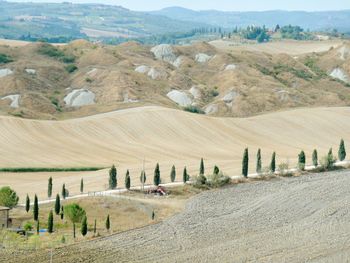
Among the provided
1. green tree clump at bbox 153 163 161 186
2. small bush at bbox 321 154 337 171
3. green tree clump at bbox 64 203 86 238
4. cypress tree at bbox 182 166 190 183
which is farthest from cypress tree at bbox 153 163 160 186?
small bush at bbox 321 154 337 171

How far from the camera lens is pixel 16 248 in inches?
2405

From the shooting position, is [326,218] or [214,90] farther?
[214,90]

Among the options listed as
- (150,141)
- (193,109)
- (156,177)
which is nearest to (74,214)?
(156,177)

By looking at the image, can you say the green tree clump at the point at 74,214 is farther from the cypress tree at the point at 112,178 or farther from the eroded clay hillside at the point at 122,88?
the eroded clay hillside at the point at 122,88

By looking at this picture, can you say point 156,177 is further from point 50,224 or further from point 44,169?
point 44,169

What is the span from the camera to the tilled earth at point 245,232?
2394 inches

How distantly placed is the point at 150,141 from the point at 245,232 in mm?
59221

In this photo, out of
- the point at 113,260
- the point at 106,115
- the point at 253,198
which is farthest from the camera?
the point at 106,115

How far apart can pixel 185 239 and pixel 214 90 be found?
4708 inches

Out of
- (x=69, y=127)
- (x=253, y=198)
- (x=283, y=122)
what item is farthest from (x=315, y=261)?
(x=283, y=122)

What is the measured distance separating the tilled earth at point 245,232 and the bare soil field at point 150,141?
13245 mm

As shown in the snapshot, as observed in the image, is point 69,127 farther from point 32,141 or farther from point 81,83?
point 81,83

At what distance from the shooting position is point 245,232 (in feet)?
227

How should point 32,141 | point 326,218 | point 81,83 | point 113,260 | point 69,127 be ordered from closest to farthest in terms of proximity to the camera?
point 113,260
point 326,218
point 32,141
point 69,127
point 81,83
